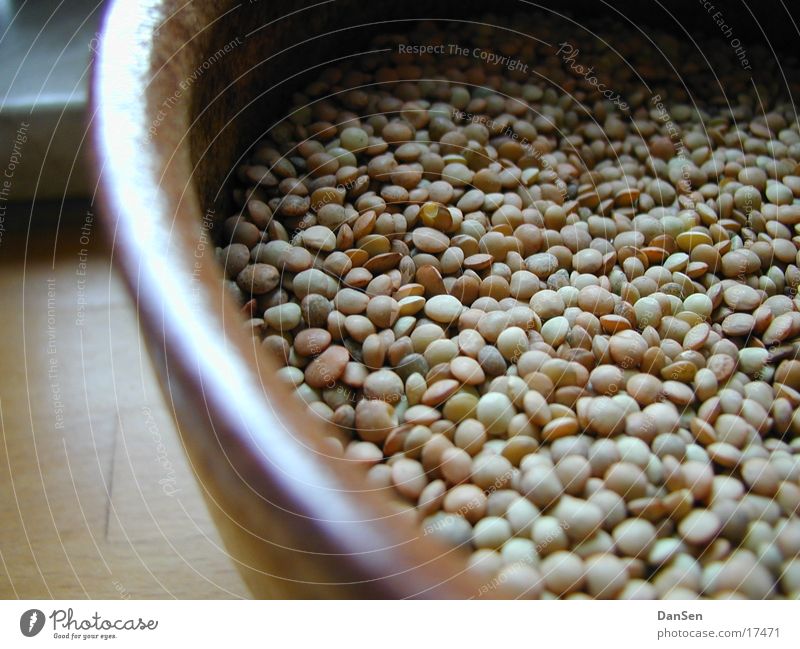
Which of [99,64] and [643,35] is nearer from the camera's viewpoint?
[99,64]

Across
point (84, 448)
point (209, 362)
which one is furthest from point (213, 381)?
point (84, 448)

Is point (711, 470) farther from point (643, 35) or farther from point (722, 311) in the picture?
point (643, 35)
